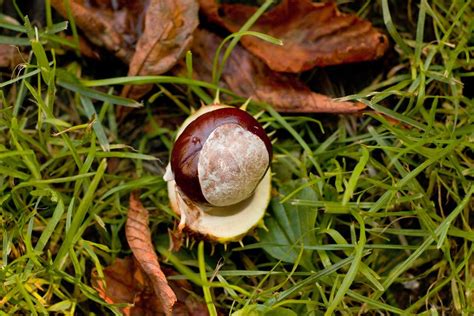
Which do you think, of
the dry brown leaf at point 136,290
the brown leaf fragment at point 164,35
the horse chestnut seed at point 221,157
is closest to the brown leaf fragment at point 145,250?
the dry brown leaf at point 136,290

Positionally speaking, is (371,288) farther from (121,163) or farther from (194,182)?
(121,163)

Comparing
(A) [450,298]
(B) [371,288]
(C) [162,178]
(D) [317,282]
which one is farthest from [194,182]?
(A) [450,298]

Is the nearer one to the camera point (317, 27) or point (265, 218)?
point (265, 218)

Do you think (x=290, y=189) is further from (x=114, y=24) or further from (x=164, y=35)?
(x=114, y=24)

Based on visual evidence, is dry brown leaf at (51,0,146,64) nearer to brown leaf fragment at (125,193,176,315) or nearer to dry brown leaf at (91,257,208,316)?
brown leaf fragment at (125,193,176,315)

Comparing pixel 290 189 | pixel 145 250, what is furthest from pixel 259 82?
pixel 145 250

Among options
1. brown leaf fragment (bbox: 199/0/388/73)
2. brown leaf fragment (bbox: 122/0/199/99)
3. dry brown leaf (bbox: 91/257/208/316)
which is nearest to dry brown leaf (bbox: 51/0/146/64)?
brown leaf fragment (bbox: 122/0/199/99)

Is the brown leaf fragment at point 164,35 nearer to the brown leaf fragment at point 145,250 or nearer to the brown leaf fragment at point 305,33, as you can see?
the brown leaf fragment at point 305,33
